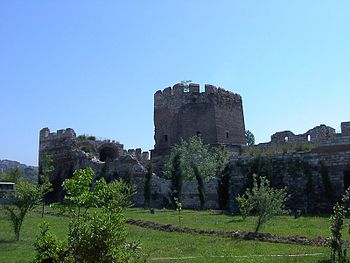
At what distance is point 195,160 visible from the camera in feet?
123

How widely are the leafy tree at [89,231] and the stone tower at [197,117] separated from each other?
119ft

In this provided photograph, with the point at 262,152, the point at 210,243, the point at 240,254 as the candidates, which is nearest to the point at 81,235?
the point at 240,254

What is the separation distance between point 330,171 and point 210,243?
45.0ft

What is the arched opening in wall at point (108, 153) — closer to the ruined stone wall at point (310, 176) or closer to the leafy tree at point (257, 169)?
the leafy tree at point (257, 169)

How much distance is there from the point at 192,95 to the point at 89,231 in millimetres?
38011

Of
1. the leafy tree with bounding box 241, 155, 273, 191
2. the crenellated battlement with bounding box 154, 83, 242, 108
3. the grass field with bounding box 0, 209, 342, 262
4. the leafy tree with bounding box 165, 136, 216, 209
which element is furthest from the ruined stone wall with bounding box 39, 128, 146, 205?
the grass field with bounding box 0, 209, 342, 262

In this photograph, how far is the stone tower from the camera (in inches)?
1704

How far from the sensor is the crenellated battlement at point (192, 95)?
4359 cm

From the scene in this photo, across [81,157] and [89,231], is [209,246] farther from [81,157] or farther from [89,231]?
[81,157]

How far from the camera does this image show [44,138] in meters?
46.8

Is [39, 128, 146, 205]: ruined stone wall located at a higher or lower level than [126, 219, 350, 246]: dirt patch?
higher

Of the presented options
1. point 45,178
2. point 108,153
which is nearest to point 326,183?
point 45,178

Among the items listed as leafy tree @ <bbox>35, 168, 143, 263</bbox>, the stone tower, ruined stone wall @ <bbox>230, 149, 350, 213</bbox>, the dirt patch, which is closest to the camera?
leafy tree @ <bbox>35, 168, 143, 263</bbox>

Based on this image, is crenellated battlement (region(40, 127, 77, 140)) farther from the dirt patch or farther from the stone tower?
the dirt patch
